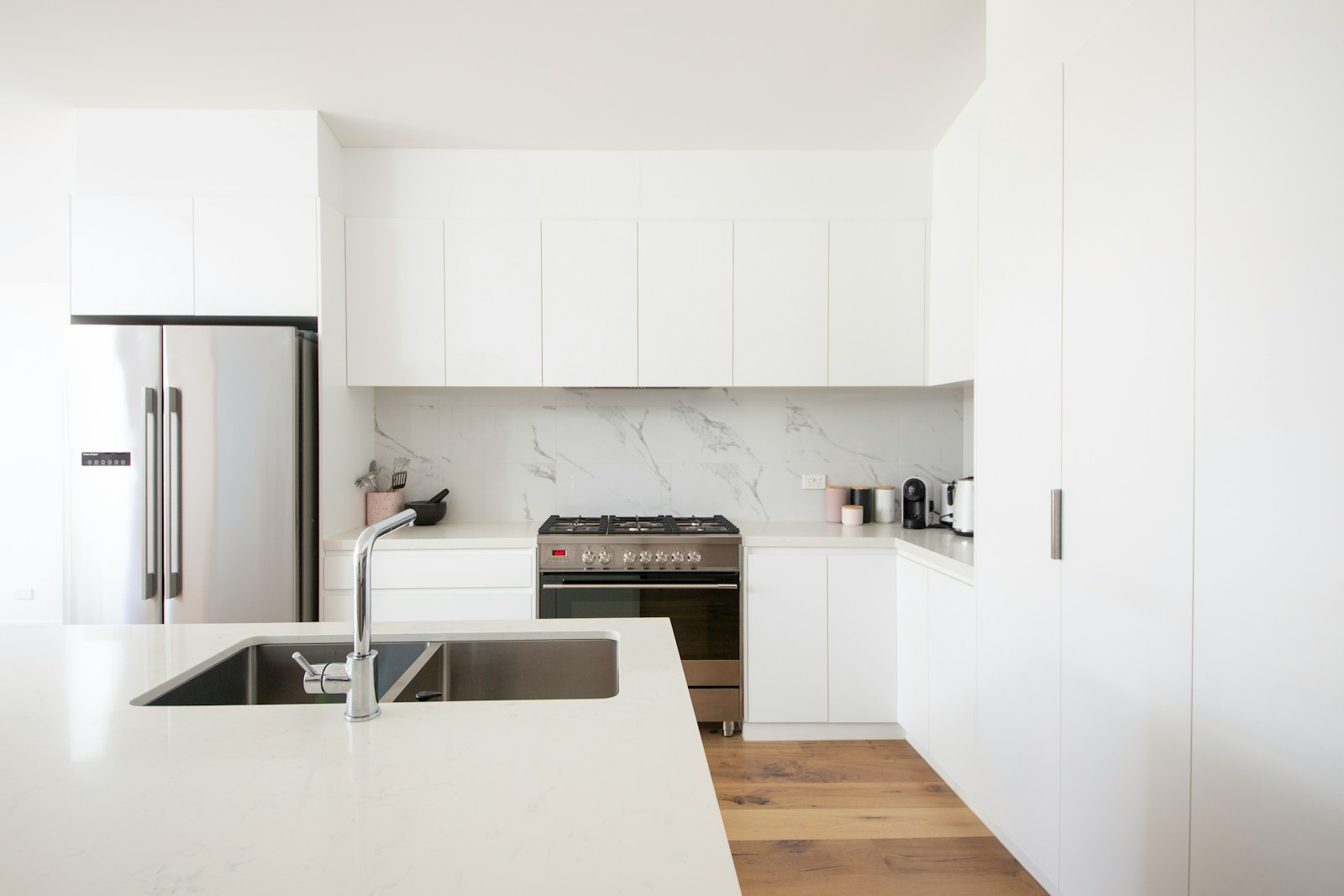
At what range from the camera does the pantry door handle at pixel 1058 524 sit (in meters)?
1.84

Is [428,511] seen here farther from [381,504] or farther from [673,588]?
[673,588]

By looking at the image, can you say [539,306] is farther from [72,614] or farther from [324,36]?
[72,614]

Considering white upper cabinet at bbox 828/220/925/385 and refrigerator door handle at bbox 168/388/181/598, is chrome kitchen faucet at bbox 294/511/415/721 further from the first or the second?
white upper cabinet at bbox 828/220/925/385

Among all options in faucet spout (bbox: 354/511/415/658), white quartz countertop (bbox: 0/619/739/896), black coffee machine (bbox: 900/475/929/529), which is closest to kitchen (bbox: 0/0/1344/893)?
white quartz countertop (bbox: 0/619/739/896)

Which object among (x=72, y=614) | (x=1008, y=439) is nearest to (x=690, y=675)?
(x=1008, y=439)

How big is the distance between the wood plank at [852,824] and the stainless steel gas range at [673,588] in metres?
0.65

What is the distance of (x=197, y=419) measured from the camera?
272cm

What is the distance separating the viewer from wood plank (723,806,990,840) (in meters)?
2.38

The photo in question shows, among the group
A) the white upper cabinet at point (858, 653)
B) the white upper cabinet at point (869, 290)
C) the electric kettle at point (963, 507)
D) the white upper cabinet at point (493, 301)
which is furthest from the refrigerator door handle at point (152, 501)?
the electric kettle at point (963, 507)

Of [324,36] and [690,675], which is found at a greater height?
[324,36]

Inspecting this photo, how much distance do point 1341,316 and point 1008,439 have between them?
0.99 meters

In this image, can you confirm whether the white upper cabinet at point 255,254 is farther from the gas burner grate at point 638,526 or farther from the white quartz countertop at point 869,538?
the white quartz countertop at point 869,538

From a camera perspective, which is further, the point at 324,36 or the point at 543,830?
the point at 324,36

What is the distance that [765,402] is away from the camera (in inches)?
144
